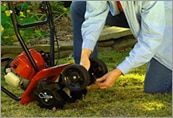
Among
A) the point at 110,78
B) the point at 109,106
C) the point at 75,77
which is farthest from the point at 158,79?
the point at 75,77

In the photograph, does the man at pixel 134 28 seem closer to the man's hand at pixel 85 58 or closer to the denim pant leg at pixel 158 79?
the man's hand at pixel 85 58

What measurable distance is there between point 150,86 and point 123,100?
183mm

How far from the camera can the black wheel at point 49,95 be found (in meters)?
1.77

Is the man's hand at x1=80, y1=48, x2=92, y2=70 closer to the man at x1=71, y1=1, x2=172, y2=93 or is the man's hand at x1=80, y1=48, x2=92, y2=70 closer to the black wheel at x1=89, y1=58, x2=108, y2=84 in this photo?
the man at x1=71, y1=1, x2=172, y2=93

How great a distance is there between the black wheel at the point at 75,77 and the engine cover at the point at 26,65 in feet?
0.71

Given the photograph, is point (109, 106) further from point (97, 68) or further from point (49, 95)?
point (49, 95)

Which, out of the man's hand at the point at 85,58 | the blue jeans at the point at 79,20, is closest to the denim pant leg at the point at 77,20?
the blue jeans at the point at 79,20

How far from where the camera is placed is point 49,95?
178 cm

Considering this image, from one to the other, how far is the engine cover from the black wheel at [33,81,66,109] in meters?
0.10

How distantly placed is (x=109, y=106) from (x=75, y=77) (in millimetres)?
291

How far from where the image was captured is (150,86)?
2.07 metres

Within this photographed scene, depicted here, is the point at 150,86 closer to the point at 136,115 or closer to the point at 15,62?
the point at 136,115

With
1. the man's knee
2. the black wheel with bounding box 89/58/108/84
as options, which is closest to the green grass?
the black wheel with bounding box 89/58/108/84

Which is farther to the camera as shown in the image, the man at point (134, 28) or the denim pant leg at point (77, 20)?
the denim pant leg at point (77, 20)
